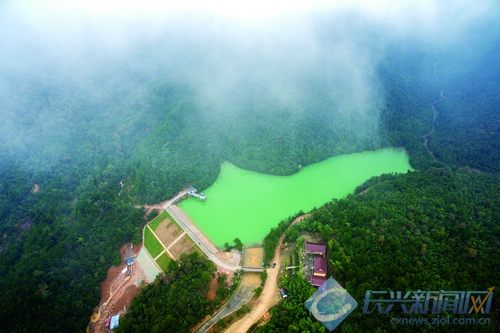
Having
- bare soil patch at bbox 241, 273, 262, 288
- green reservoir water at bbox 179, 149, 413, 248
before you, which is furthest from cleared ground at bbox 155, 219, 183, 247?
bare soil patch at bbox 241, 273, 262, 288

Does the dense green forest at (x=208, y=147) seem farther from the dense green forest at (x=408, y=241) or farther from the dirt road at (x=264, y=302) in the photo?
the dirt road at (x=264, y=302)

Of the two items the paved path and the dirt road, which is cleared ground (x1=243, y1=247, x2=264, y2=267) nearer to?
the paved path

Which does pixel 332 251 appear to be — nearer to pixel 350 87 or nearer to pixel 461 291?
pixel 461 291

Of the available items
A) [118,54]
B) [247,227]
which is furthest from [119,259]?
[118,54]

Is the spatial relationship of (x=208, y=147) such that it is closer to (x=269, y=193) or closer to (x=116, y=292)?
(x=269, y=193)

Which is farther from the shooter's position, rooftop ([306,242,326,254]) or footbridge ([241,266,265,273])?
footbridge ([241,266,265,273])

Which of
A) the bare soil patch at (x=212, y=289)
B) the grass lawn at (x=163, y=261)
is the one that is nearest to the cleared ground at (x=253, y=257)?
the bare soil patch at (x=212, y=289)
